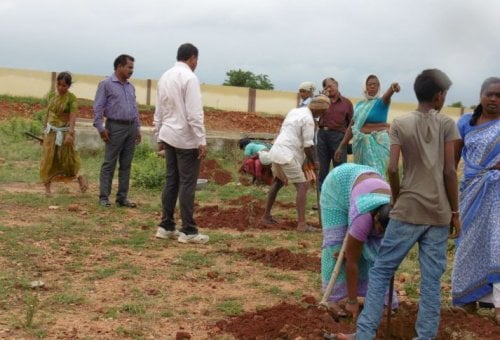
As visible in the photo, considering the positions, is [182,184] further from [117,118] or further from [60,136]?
[60,136]

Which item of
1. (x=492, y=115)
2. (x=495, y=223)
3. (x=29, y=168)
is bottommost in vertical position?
(x=29, y=168)

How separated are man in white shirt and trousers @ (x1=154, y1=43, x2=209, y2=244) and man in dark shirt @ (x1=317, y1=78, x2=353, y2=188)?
96.2 inches

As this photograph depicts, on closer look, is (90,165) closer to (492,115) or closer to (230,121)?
(492,115)

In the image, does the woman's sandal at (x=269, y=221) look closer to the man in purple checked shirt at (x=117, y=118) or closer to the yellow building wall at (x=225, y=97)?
the man in purple checked shirt at (x=117, y=118)

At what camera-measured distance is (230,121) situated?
976 inches

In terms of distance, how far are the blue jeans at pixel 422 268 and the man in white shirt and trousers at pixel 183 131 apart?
310 cm

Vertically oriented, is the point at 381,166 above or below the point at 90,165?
above

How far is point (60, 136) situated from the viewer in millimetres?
8984

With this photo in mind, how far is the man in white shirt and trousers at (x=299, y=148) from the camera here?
7.36 meters

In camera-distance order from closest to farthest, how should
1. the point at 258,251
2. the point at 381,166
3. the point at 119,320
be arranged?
1. the point at 119,320
2. the point at 258,251
3. the point at 381,166

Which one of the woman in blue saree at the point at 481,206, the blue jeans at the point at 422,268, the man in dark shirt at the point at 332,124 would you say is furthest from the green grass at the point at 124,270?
the blue jeans at the point at 422,268

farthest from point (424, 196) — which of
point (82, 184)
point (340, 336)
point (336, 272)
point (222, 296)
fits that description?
point (82, 184)

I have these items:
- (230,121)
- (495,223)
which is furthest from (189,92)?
(230,121)

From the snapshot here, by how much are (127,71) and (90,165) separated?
440cm
